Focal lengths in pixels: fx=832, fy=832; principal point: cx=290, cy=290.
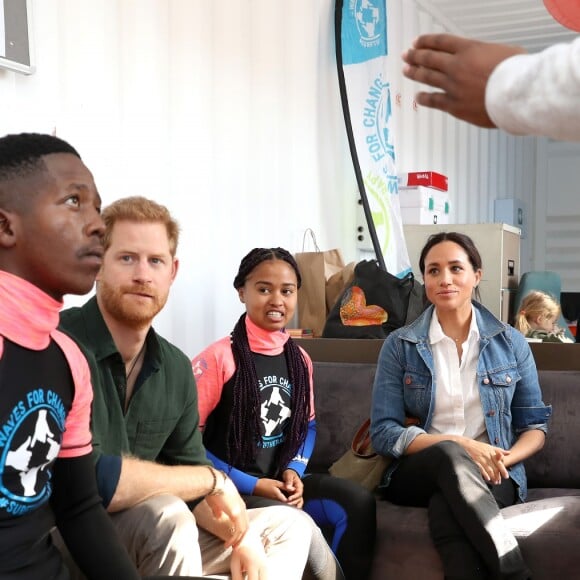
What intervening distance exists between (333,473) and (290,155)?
2670mm

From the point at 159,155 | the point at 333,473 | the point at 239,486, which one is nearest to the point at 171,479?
the point at 239,486

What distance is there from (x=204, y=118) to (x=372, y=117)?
183 cm

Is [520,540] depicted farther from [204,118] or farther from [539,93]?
[204,118]

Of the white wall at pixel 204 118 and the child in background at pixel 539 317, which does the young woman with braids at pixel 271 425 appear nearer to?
the white wall at pixel 204 118

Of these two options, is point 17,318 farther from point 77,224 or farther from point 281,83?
point 281,83

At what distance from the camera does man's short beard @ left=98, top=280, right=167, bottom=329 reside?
2084 mm

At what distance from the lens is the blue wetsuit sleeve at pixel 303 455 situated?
9.27 feet

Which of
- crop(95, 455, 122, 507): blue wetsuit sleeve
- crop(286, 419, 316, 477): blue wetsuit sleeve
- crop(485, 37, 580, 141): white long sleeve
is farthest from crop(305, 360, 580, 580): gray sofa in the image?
crop(485, 37, 580, 141): white long sleeve

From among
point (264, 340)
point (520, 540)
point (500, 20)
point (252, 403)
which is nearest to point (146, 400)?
point (252, 403)

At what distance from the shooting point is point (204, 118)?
14.3ft

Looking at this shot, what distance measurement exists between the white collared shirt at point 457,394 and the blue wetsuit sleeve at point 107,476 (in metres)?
→ 1.55

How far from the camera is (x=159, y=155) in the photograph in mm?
4023

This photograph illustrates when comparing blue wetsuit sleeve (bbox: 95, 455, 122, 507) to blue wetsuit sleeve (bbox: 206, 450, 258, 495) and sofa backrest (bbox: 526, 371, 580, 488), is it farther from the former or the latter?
sofa backrest (bbox: 526, 371, 580, 488)

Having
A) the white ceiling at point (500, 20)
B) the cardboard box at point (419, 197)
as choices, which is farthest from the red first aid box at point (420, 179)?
the white ceiling at point (500, 20)
